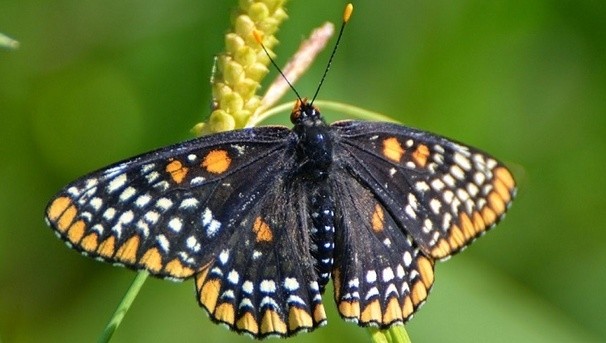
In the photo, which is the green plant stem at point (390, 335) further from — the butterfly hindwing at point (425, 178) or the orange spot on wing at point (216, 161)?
the orange spot on wing at point (216, 161)

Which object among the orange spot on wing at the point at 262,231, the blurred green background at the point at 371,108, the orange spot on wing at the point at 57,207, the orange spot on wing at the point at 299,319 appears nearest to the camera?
the orange spot on wing at the point at 57,207

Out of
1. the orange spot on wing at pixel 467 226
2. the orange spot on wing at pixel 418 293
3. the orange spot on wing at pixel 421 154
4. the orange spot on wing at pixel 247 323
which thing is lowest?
the orange spot on wing at pixel 247 323

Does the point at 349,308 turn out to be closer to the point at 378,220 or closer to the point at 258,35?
the point at 378,220

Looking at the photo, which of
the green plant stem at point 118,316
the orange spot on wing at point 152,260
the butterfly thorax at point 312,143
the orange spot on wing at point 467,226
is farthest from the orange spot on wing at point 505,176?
the green plant stem at point 118,316

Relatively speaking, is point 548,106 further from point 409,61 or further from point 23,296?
point 23,296

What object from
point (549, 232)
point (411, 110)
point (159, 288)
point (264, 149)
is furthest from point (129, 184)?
point (549, 232)

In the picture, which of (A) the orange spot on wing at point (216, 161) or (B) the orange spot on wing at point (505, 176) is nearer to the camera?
(A) the orange spot on wing at point (216, 161)
